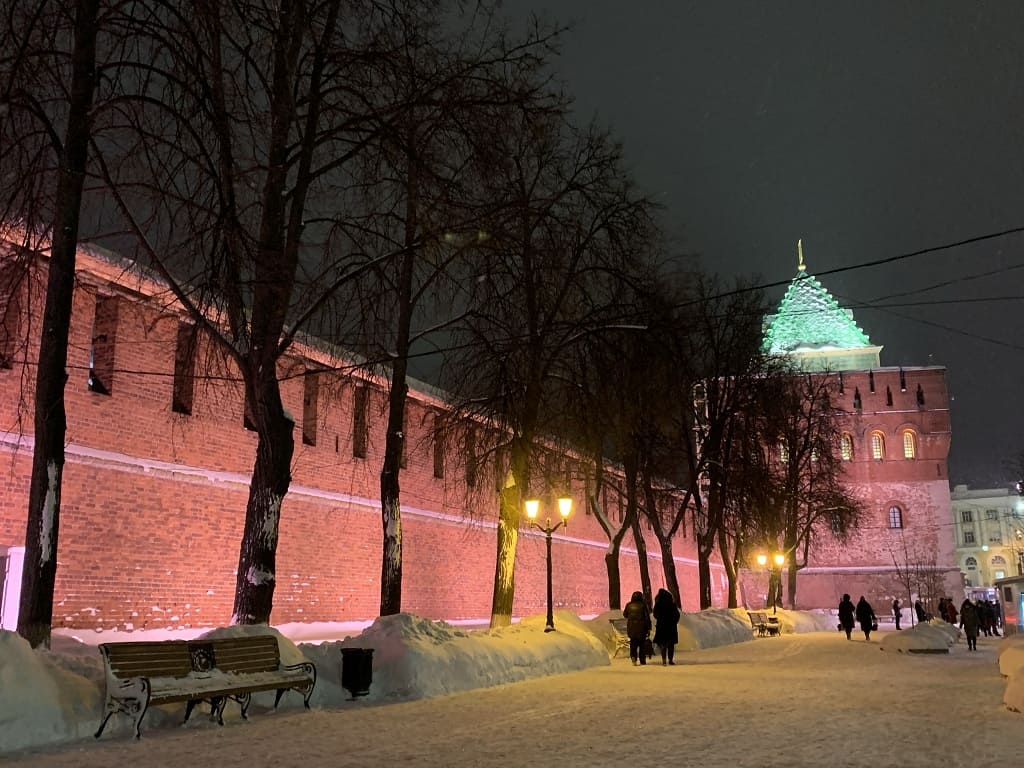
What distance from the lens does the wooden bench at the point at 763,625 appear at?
33.0m

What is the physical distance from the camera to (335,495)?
21.0 m

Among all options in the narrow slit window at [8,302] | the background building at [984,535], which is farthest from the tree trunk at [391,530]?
the background building at [984,535]

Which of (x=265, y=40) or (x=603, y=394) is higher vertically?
(x=265, y=40)

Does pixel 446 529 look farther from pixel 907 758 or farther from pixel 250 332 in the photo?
pixel 907 758

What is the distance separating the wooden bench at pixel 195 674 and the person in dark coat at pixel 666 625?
8647 millimetres

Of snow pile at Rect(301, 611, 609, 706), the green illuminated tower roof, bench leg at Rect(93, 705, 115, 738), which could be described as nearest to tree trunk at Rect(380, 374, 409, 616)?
snow pile at Rect(301, 611, 609, 706)

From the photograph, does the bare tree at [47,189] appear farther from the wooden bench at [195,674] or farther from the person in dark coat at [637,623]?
the person in dark coat at [637,623]

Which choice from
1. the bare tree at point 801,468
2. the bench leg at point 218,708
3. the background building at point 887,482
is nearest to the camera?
the bench leg at point 218,708

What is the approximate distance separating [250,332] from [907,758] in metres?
8.64

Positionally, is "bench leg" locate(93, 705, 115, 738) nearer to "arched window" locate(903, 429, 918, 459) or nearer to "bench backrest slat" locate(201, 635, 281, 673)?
"bench backrest slat" locate(201, 635, 281, 673)

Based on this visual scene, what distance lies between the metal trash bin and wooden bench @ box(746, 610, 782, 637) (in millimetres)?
24333

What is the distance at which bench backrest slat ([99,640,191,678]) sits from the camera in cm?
833

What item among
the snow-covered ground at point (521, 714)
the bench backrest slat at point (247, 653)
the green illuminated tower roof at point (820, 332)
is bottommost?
the snow-covered ground at point (521, 714)

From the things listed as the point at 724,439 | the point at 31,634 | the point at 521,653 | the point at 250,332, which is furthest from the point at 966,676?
the point at 724,439
